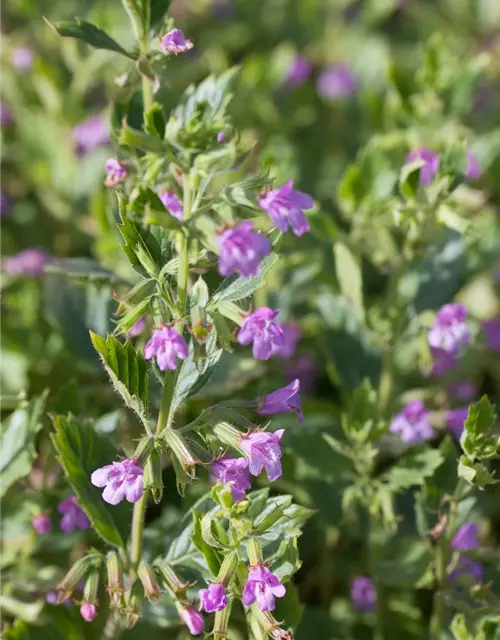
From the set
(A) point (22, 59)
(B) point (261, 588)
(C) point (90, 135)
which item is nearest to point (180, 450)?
(B) point (261, 588)

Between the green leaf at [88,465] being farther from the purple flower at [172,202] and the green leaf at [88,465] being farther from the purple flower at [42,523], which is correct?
the purple flower at [172,202]

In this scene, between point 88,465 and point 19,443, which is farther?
point 19,443

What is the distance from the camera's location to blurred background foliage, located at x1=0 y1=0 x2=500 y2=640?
2.22 metres

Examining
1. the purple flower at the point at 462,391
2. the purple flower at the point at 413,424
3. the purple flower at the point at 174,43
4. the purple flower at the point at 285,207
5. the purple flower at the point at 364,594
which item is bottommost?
the purple flower at the point at 364,594

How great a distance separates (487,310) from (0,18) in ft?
9.57

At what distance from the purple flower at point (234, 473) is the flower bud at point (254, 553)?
96 millimetres

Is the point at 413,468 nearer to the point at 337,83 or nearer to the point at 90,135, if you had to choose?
the point at 90,135

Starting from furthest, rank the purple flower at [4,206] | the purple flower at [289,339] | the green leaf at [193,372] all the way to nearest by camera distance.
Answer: the purple flower at [4,206] → the purple flower at [289,339] → the green leaf at [193,372]

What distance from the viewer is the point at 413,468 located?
2.00 m

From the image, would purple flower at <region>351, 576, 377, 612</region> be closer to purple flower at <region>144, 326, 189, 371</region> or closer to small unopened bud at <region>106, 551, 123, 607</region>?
small unopened bud at <region>106, 551, 123, 607</region>

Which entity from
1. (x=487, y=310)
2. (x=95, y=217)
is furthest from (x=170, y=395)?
(x=487, y=310)

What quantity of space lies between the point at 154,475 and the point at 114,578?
0.93 feet

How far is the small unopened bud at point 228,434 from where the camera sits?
1504mm

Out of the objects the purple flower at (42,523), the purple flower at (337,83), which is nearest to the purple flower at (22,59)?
the purple flower at (337,83)
